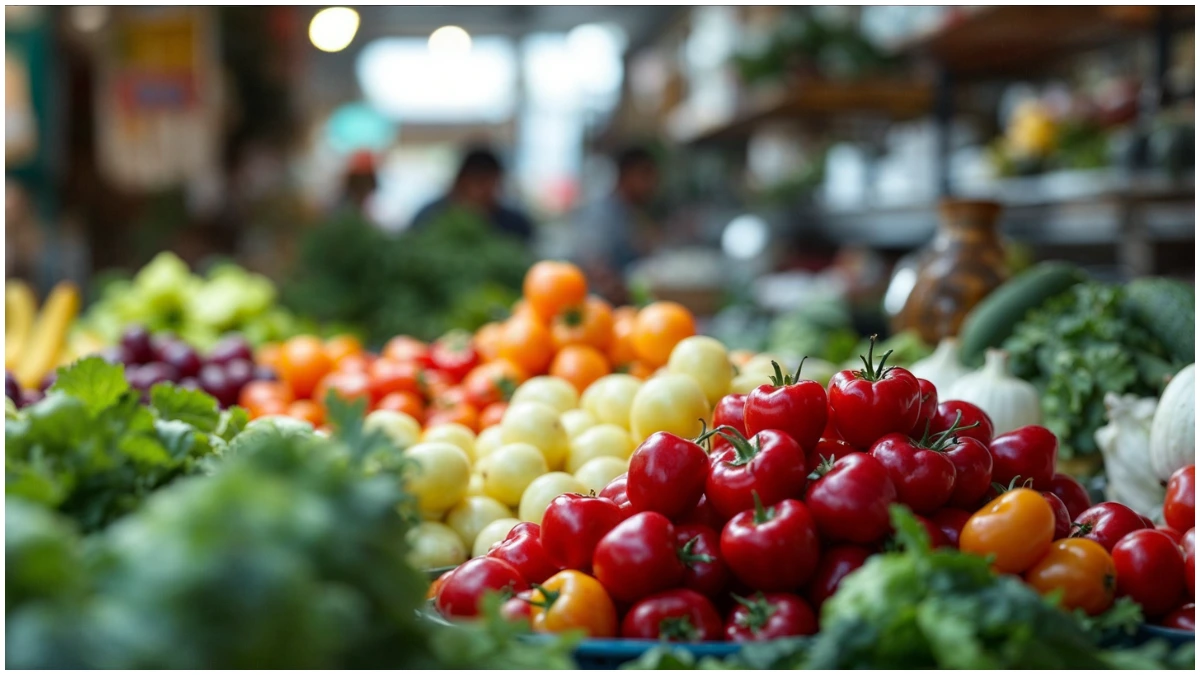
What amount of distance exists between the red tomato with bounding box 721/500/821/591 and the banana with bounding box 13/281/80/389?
2.88 meters

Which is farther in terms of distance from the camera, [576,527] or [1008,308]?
[1008,308]

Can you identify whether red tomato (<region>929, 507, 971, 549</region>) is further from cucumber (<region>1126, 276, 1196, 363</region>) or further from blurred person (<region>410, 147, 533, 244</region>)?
blurred person (<region>410, 147, 533, 244</region>)

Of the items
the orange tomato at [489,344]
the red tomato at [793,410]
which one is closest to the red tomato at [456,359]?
the orange tomato at [489,344]

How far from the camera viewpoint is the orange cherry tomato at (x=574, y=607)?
50.9 inches

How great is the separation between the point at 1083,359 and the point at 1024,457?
3.25 feet

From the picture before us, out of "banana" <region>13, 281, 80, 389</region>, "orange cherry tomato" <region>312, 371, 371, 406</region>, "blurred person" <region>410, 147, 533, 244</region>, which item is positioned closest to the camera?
"orange cherry tomato" <region>312, 371, 371, 406</region>

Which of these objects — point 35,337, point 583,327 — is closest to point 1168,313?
point 583,327

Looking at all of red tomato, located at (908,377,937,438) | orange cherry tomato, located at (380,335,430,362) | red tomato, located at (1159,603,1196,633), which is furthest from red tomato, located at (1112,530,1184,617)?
orange cherry tomato, located at (380,335,430,362)

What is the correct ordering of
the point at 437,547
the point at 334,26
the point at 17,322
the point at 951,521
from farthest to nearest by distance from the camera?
1. the point at 334,26
2. the point at 17,322
3. the point at 437,547
4. the point at 951,521

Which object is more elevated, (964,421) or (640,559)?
(964,421)

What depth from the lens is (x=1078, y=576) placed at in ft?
4.17

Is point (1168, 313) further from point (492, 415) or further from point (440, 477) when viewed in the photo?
point (440, 477)

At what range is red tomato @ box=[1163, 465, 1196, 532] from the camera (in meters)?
1.54

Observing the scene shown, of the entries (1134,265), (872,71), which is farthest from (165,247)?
(1134,265)
